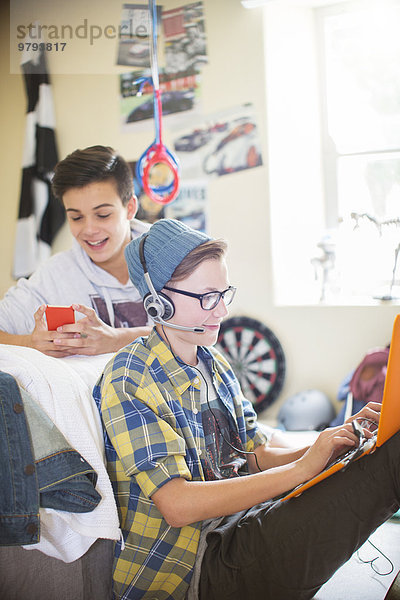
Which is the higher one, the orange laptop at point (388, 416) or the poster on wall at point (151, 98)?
the poster on wall at point (151, 98)

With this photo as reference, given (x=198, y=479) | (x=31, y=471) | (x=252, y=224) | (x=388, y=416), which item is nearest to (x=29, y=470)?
(x=31, y=471)

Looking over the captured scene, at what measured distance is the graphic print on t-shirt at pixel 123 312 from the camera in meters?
1.96

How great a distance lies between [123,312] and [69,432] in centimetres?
73

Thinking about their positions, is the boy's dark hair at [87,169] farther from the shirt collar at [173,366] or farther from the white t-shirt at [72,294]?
the shirt collar at [173,366]

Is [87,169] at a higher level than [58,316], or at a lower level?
higher

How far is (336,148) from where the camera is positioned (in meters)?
3.14

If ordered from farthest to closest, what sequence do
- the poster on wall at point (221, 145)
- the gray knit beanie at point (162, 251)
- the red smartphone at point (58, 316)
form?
the poster on wall at point (221, 145), the red smartphone at point (58, 316), the gray knit beanie at point (162, 251)

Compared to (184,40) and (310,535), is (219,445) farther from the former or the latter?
(184,40)

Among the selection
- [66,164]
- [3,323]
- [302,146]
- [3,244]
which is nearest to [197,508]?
[3,323]

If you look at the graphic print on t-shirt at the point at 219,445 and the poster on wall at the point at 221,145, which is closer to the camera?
the graphic print on t-shirt at the point at 219,445

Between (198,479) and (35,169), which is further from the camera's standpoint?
(35,169)

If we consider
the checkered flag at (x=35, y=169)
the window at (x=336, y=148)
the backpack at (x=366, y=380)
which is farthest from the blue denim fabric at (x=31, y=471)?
the checkered flag at (x=35, y=169)

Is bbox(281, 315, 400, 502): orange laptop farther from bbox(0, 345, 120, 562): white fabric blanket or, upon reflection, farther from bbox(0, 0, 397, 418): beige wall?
bbox(0, 0, 397, 418): beige wall

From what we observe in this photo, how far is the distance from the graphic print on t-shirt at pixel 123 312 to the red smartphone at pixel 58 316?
1.11 ft
